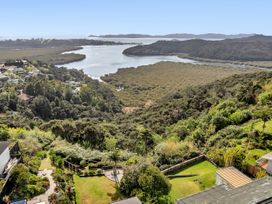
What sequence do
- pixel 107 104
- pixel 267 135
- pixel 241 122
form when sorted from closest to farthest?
pixel 267 135 < pixel 241 122 < pixel 107 104

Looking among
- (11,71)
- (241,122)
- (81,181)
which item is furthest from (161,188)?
(11,71)

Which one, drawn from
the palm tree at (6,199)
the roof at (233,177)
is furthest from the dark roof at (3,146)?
the roof at (233,177)

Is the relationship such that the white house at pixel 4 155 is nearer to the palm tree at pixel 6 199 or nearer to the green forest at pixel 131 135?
the green forest at pixel 131 135

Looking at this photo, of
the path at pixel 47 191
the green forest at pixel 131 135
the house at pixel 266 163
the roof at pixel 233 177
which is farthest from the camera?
the green forest at pixel 131 135

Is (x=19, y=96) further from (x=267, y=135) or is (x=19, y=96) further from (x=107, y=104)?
(x=267, y=135)

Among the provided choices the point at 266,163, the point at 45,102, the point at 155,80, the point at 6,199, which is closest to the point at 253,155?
the point at 266,163

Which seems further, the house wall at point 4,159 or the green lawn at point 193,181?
the house wall at point 4,159

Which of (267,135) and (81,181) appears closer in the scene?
(81,181)

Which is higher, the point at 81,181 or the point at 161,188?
the point at 161,188
